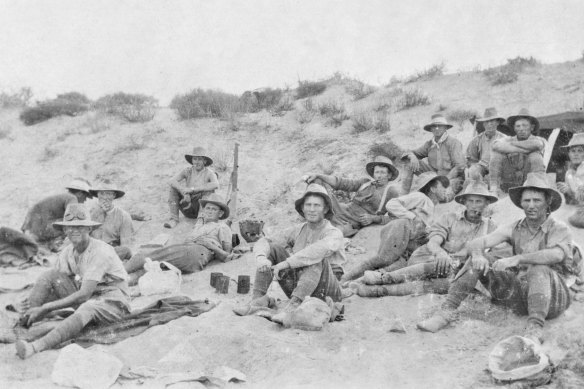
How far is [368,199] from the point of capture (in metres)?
8.66

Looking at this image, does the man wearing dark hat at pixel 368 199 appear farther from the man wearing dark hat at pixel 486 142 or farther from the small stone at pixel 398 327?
the small stone at pixel 398 327

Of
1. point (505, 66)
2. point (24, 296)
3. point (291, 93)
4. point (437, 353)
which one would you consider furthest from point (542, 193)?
point (291, 93)

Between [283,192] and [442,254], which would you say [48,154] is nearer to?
[283,192]

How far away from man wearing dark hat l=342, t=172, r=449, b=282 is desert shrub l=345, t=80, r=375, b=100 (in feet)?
29.4

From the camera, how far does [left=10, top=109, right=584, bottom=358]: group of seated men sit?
185 inches

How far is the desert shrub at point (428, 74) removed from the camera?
1617cm

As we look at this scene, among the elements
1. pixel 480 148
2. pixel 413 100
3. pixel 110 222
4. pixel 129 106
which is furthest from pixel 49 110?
pixel 480 148

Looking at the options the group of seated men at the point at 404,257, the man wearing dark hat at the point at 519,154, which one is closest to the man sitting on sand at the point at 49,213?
the group of seated men at the point at 404,257

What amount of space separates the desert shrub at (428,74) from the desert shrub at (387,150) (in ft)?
16.3

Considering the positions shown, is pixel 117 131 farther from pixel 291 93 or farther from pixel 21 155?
pixel 291 93

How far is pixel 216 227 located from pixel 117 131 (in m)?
7.56

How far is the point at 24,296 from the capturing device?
6.61 m

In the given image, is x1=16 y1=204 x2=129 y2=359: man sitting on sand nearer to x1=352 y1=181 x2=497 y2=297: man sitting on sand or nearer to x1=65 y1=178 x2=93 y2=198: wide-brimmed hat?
x1=352 y1=181 x2=497 y2=297: man sitting on sand

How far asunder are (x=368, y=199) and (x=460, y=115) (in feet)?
16.9
